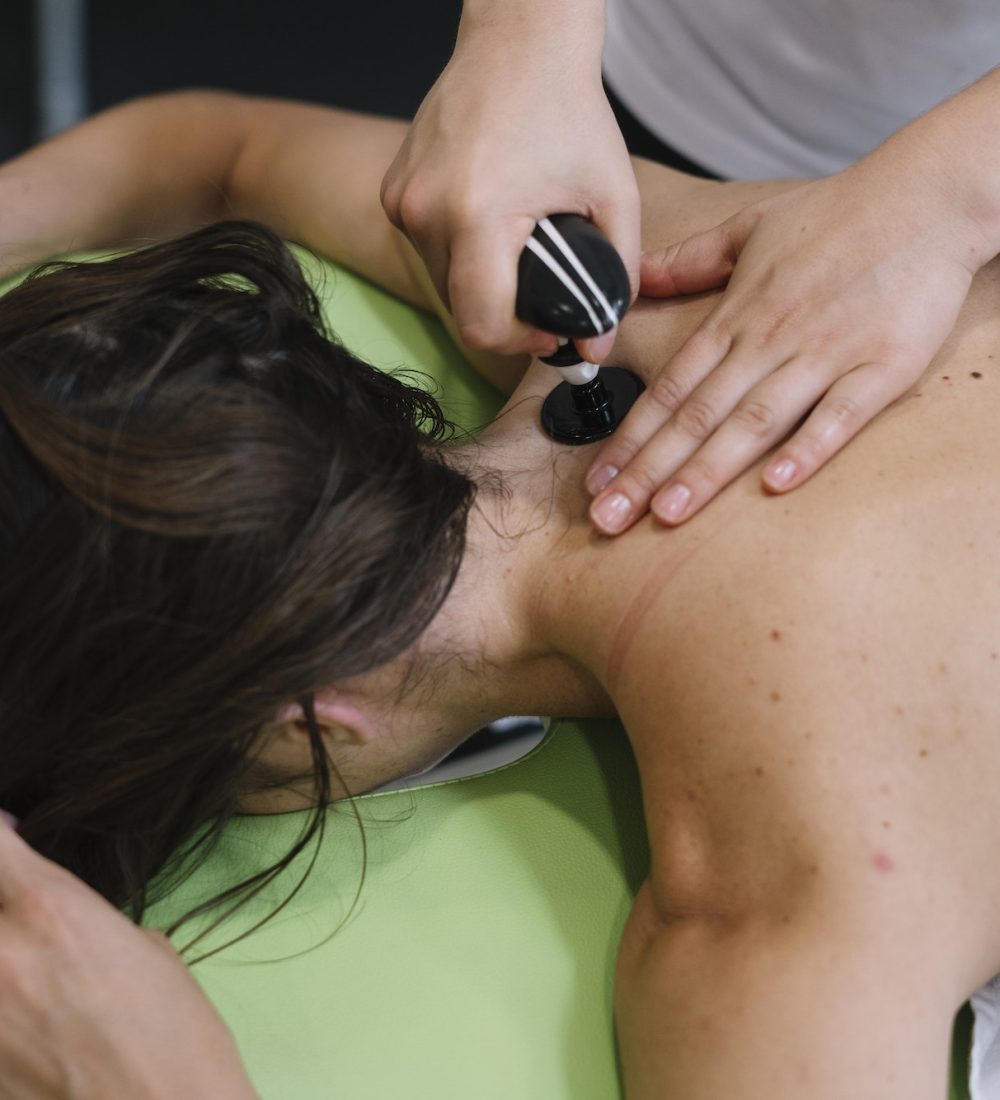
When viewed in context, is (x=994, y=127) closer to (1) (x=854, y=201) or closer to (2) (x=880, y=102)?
(1) (x=854, y=201)

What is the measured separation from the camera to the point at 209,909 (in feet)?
3.13

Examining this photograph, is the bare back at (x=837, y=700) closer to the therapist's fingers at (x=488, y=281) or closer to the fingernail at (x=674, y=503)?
the fingernail at (x=674, y=503)

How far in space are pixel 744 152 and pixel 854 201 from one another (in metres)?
0.44

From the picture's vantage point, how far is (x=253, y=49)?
222 centimetres

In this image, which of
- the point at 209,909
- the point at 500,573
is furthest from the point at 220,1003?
the point at 500,573

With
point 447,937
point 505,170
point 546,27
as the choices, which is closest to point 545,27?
point 546,27

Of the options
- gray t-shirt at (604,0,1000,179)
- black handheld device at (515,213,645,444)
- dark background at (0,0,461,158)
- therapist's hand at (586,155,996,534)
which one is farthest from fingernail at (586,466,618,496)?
dark background at (0,0,461,158)

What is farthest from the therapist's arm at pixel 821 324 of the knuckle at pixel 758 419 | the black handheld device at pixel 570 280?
the black handheld device at pixel 570 280

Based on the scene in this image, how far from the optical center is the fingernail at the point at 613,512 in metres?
0.86

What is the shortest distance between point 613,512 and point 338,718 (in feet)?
0.83

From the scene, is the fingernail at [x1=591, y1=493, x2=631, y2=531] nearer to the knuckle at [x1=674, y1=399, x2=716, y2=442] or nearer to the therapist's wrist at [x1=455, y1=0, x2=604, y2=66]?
the knuckle at [x1=674, y1=399, x2=716, y2=442]

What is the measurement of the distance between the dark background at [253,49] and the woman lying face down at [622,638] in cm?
142

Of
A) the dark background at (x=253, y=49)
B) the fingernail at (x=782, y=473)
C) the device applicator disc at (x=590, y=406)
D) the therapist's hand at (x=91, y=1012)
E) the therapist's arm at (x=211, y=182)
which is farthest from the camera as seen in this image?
the dark background at (x=253, y=49)

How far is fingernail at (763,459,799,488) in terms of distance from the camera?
815 millimetres
